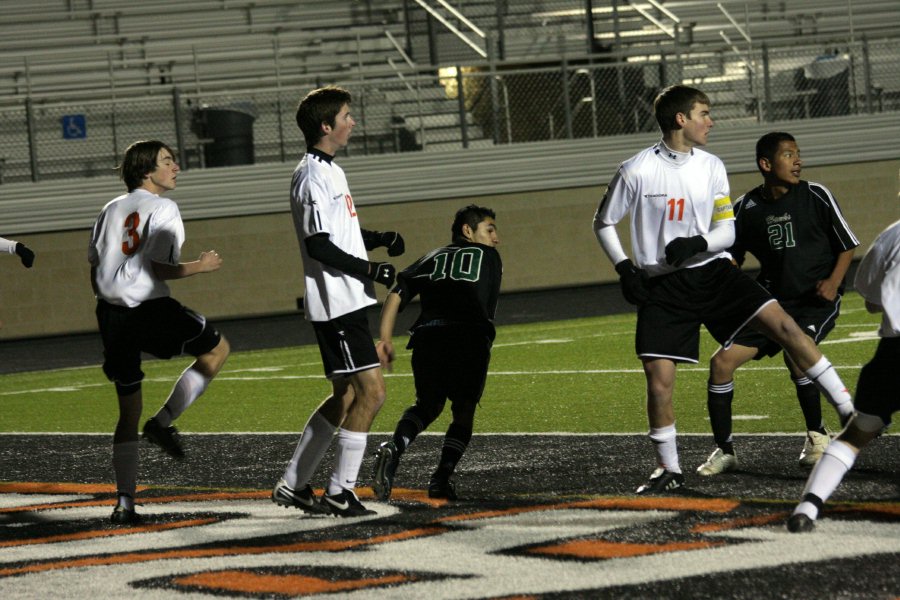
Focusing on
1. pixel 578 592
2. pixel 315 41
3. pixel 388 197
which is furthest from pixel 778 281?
pixel 315 41

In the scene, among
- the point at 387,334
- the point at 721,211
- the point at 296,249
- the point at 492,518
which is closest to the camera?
the point at 492,518

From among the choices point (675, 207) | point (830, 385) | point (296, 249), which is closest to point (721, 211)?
point (675, 207)

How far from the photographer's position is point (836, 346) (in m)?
13.3

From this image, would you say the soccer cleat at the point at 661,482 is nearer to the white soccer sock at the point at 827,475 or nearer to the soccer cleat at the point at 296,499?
the white soccer sock at the point at 827,475

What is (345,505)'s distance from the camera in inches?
260

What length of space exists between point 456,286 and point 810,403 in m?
2.01

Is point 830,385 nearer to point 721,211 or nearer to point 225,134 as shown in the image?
point 721,211

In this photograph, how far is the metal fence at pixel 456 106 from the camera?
2300 centimetres

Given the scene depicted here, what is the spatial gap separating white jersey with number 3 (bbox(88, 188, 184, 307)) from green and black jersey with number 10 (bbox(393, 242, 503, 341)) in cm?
114

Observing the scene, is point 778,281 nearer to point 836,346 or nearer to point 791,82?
point 836,346

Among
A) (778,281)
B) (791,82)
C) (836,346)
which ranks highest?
(791,82)

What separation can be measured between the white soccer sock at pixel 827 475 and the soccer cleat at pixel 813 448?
1.88 metres

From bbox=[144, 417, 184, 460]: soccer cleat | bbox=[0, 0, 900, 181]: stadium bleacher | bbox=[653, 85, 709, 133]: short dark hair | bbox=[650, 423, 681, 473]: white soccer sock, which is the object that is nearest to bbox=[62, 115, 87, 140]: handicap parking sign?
bbox=[0, 0, 900, 181]: stadium bleacher

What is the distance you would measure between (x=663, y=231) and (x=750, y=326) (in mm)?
621
